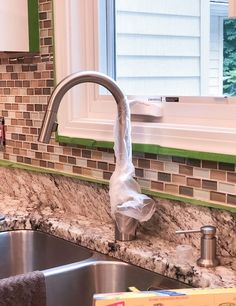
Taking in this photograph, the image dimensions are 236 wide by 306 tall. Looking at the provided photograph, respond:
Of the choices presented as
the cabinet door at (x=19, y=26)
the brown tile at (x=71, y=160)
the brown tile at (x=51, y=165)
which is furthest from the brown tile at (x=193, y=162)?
the cabinet door at (x=19, y=26)

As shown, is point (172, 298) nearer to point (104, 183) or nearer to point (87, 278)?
point (87, 278)

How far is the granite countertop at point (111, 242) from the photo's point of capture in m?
1.23

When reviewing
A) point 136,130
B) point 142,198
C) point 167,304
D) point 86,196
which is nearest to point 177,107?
point 136,130

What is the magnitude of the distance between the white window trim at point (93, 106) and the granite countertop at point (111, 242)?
25 cm

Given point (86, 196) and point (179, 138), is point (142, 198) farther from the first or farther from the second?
point (86, 196)

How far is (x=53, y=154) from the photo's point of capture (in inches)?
73.7

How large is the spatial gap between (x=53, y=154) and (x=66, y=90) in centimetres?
52

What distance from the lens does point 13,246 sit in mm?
1752

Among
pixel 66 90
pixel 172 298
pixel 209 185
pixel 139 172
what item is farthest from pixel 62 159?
pixel 172 298

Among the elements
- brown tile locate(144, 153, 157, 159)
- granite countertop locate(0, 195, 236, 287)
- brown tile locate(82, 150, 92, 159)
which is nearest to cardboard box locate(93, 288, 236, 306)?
granite countertop locate(0, 195, 236, 287)

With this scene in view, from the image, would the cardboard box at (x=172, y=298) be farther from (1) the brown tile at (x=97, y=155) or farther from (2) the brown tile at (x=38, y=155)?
(2) the brown tile at (x=38, y=155)

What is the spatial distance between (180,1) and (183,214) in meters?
0.60

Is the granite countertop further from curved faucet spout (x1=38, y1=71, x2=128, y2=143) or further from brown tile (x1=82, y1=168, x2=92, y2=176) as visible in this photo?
curved faucet spout (x1=38, y1=71, x2=128, y2=143)

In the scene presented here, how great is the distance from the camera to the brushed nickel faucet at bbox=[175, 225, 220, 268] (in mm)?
1244
